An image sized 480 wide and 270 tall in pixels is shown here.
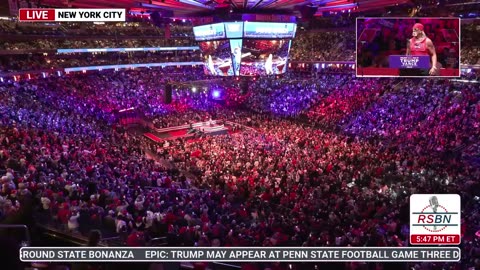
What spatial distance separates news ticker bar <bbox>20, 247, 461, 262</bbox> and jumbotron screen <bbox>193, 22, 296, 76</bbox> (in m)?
15.9

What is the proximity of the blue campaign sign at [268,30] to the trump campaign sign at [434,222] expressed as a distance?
15371mm

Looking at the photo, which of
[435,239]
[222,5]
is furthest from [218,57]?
[435,239]

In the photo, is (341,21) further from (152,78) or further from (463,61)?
(152,78)

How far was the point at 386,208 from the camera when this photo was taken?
12.5 meters

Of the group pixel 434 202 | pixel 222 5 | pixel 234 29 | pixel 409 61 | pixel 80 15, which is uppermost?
pixel 222 5

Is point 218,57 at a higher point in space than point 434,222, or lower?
higher

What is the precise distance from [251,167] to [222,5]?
26.3 ft

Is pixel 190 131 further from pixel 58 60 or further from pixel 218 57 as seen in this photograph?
pixel 58 60

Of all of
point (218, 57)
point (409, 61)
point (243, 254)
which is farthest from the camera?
point (218, 57)

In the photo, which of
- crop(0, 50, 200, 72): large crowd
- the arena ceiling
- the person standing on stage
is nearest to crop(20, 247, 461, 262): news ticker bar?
the person standing on stage

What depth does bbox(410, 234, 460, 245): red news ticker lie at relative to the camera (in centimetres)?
802

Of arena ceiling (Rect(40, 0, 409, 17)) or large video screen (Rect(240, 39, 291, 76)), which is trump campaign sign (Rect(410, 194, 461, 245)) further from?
large video screen (Rect(240, 39, 291, 76))

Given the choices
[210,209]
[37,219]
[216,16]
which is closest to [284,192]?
[210,209]

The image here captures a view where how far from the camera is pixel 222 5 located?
21141 millimetres
